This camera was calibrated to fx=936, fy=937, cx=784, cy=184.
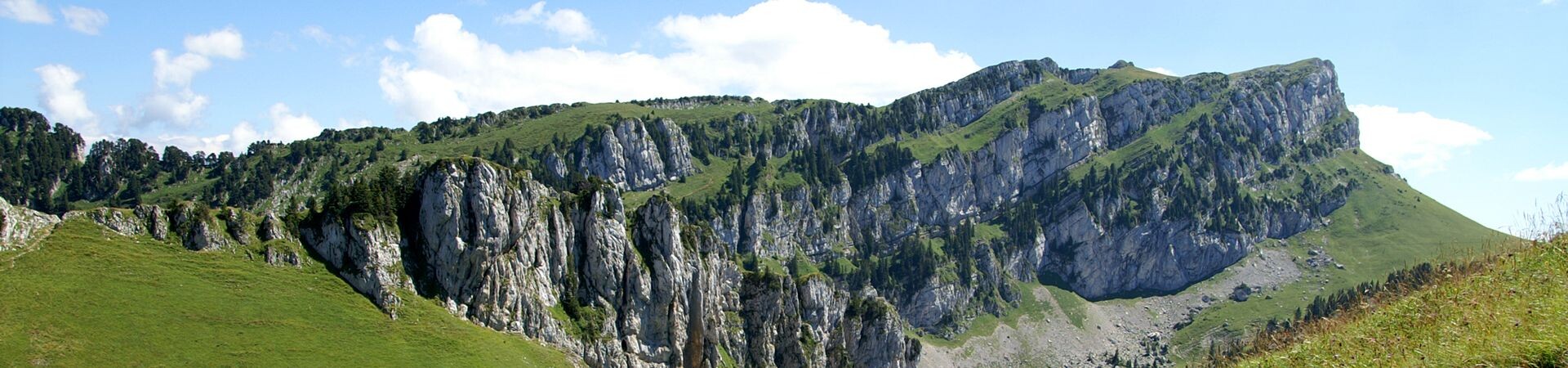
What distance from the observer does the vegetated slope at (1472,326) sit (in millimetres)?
16641

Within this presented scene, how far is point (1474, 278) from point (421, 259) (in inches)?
5180

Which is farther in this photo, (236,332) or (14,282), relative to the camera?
(236,332)

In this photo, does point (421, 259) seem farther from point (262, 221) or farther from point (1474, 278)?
point (1474, 278)

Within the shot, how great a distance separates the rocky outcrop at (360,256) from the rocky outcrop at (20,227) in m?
27.6

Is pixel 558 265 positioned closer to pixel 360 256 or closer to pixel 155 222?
pixel 360 256

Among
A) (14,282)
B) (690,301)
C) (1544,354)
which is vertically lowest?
(690,301)

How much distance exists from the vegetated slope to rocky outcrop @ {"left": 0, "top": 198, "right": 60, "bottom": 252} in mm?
117954

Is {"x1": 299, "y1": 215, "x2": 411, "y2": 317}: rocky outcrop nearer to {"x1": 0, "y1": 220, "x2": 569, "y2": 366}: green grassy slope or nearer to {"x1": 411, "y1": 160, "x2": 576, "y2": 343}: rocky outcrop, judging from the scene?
{"x1": 0, "y1": 220, "x2": 569, "y2": 366}: green grassy slope

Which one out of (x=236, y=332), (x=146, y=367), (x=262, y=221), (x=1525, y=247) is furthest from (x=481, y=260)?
(x=1525, y=247)

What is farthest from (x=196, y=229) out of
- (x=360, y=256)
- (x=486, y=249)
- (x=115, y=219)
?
(x=486, y=249)

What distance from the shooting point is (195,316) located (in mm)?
100625

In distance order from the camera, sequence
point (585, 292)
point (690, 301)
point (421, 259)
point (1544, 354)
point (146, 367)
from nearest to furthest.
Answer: point (1544, 354), point (146, 367), point (421, 259), point (585, 292), point (690, 301)

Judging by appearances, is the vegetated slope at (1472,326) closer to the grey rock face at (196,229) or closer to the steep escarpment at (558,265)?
the steep escarpment at (558,265)

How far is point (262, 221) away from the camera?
12212cm
